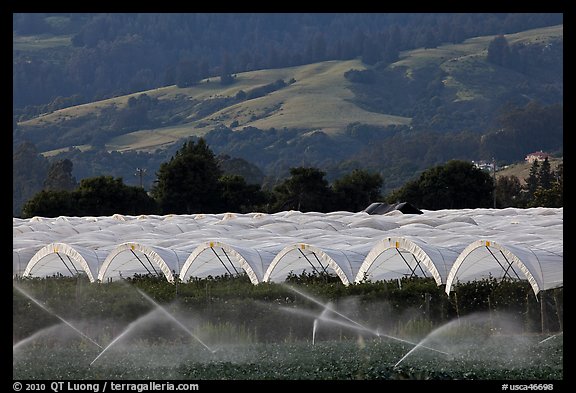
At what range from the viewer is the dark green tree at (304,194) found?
88.1 m

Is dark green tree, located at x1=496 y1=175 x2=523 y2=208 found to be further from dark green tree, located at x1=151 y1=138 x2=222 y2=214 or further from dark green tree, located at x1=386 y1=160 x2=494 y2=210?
dark green tree, located at x1=151 y1=138 x2=222 y2=214

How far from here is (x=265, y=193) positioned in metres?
92.2

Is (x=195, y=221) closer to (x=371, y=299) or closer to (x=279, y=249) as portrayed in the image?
(x=279, y=249)

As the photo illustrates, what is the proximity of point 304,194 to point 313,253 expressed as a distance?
51.9 metres

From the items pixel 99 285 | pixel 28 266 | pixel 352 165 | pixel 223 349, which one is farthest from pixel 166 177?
pixel 352 165

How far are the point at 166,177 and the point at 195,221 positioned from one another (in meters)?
28.4

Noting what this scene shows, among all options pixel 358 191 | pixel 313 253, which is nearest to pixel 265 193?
pixel 358 191

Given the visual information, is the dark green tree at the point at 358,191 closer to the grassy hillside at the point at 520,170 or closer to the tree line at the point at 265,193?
the tree line at the point at 265,193

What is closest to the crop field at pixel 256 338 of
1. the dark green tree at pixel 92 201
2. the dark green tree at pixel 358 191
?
the dark green tree at pixel 92 201

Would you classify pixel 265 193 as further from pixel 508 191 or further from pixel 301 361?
pixel 301 361

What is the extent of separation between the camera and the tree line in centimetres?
8538
